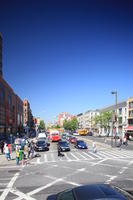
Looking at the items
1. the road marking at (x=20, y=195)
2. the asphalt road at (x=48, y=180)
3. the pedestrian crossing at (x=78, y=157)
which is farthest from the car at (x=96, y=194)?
the pedestrian crossing at (x=78, y=157)

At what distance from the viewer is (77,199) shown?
547 cm

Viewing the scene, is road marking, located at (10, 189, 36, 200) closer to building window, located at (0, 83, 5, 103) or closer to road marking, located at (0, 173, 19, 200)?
road marking, located at (0, 173, 19, 200)

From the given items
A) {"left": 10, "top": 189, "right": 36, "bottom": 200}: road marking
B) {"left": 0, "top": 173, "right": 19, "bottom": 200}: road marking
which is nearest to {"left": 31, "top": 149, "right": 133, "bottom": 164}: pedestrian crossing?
{"left": 0, "top": 173, "right": 19, "bottom": 200}: road marking

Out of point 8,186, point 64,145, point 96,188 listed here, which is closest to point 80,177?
point 8,186

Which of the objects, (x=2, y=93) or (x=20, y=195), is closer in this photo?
(x=20, y=195)

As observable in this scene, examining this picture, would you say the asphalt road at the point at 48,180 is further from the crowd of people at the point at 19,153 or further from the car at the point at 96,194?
the car at the point at 96,194

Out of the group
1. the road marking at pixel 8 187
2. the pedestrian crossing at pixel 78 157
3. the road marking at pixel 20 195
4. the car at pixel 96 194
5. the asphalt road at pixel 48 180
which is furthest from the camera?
the pedestrian crossing at pixel 78 157

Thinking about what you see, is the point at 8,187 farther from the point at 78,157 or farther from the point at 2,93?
the point at 2,93

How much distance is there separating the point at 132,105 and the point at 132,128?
7.90 metres

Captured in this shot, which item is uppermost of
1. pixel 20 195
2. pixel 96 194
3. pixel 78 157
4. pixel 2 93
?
pixel 2 93

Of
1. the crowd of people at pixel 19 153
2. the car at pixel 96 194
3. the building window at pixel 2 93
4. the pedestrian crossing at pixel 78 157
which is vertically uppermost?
the building window at pixel 2 93

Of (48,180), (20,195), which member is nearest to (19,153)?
(48,180)

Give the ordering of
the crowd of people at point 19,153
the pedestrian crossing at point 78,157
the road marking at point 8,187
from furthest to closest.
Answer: the pedestrian crossing at point 78,157 → the crowd of people at point 19,153 → the road marking at point 8,187

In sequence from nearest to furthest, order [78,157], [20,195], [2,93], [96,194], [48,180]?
[96,194]
[20,195]
[48,180]
[78,157]
[2,93]
